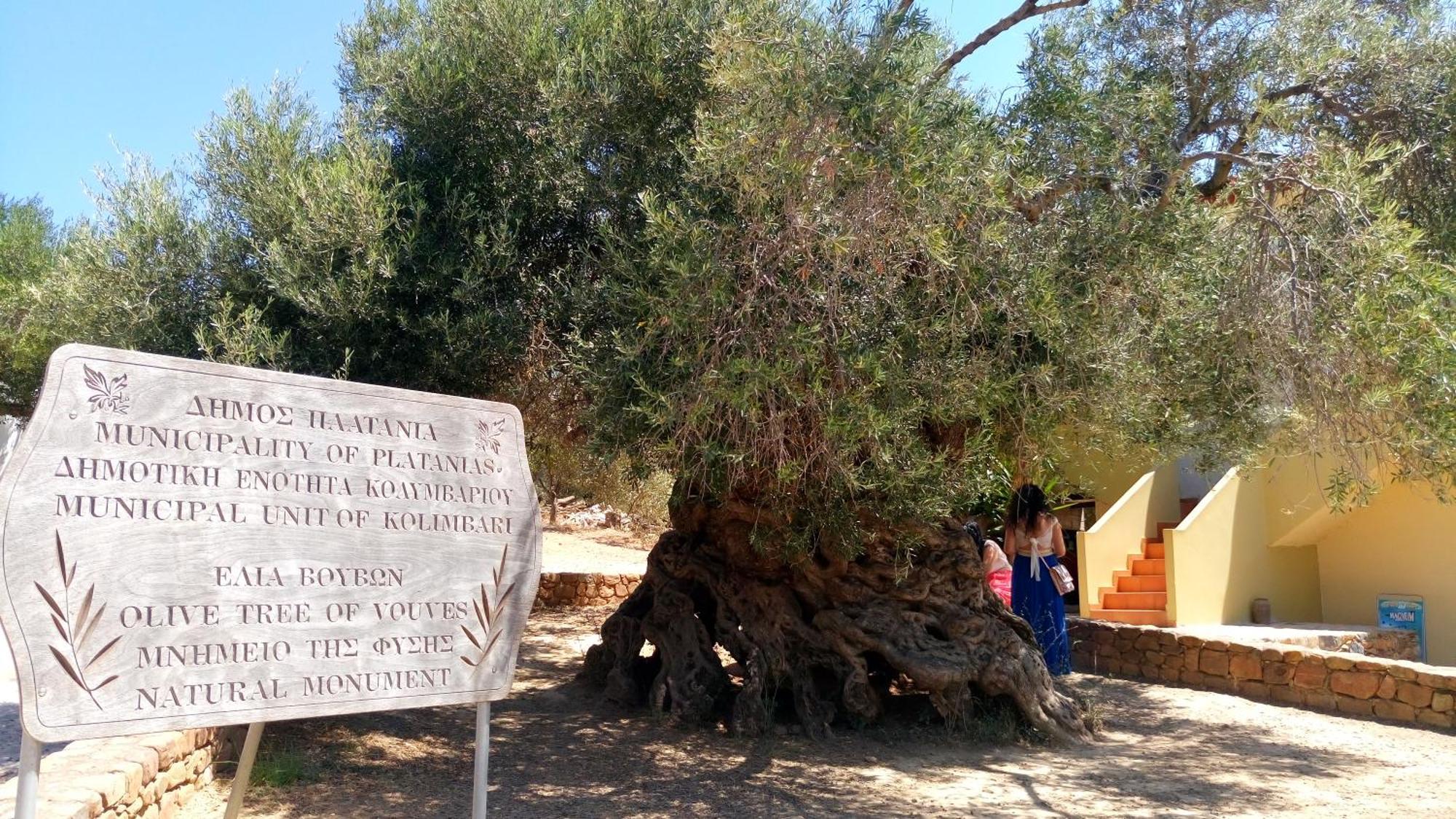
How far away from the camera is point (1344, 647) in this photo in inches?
456

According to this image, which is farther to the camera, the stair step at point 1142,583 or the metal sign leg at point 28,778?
the stair step at point 1142,583

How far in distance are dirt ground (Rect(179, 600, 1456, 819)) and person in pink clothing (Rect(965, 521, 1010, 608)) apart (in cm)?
244

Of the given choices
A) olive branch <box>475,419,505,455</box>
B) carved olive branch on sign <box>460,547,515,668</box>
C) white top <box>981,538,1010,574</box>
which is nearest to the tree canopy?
olive branch <box>475,419,505,455</box>

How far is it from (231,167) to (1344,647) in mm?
11543

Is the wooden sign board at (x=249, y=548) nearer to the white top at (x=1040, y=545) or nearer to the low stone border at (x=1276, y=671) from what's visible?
the white top at (x=1040, y=545)

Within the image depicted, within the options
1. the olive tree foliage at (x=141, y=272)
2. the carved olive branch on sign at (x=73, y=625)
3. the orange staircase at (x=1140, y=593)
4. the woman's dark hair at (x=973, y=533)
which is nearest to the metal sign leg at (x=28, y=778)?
the carved olive branch on sign at (x=73, y=625)

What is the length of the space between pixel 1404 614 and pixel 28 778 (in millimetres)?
13943

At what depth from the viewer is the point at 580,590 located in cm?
1559

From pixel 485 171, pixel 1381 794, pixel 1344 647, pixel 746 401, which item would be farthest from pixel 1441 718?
pixel 485 171

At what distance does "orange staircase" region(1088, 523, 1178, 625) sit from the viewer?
13281 mm

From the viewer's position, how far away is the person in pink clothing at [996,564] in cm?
1114

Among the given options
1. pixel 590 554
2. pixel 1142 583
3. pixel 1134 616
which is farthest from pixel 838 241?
pixel 590 554

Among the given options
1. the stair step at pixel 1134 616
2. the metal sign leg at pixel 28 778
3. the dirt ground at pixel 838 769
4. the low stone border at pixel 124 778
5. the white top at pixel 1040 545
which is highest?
the white top at pixel 1040 545

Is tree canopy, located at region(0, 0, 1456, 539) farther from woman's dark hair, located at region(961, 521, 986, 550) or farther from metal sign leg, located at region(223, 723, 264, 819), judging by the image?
metal sign leg, located at region(223, 723, 264, 819)
